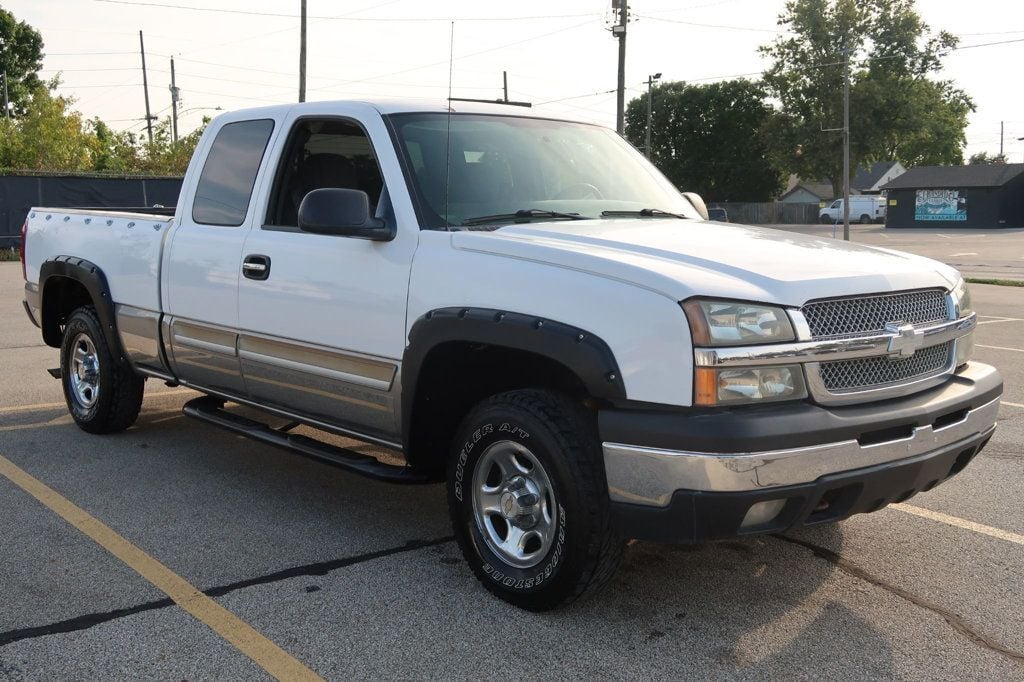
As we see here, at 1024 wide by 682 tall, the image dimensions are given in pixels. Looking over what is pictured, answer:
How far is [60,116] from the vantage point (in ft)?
152

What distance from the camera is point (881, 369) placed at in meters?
3.72

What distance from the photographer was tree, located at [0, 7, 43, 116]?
2714 inches

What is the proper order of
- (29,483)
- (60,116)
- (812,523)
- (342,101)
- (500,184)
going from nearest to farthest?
(812,523)
(500,184)
(342,101)
(29,483)
(60,116)

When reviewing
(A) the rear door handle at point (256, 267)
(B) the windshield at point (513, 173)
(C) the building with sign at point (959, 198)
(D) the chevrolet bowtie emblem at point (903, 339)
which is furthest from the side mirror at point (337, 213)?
(C) the building with sign at point (959, 198)

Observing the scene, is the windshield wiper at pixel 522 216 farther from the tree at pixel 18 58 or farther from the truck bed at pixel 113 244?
the tree at pixel 18 58

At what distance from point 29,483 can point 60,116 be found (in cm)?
4559

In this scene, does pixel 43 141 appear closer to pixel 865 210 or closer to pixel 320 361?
pixel 320 361

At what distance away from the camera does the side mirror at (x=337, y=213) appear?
424 cm

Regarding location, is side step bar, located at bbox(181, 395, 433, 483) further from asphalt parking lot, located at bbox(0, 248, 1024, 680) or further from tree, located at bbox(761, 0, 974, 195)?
tree, located at bbox(761, 0, 974, 195)

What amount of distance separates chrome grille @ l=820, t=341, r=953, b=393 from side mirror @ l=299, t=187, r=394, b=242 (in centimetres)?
192

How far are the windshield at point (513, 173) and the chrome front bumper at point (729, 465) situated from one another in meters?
1.37

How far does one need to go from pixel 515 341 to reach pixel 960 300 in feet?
6.18

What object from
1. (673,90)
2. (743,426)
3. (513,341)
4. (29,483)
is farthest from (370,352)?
(673,90)

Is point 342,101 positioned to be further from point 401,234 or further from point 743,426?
point 743,426
